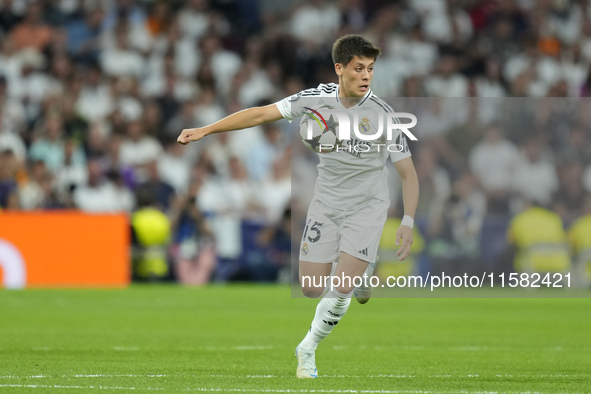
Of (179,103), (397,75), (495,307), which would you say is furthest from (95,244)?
(397,75)

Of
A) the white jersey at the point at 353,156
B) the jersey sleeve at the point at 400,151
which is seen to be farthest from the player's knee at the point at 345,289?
the jersey sleeve at the point at 400,151

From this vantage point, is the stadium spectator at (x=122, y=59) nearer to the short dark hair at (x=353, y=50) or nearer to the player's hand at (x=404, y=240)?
the short dark hair at (x=353, y=50)

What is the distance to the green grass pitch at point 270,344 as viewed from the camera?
6773 mm

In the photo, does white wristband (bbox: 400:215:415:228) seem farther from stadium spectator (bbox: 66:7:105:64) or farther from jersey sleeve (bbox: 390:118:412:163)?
stadium spectator (bbox: 66:7:105:64)

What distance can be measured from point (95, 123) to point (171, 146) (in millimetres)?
1439

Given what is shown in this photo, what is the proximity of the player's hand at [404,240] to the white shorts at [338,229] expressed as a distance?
26 centimetres

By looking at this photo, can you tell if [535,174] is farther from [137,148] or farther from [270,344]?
[270,344]

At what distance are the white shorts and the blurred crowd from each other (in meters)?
9.92

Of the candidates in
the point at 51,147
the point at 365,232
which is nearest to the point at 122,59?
the point at 51,147

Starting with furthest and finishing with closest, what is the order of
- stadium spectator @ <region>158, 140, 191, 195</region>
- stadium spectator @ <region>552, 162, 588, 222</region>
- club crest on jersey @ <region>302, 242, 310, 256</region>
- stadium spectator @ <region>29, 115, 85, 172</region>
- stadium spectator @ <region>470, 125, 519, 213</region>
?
stadium spectator @ <region>158, 140, 191, 195</region> → stadium spectator @ <region>29, 115, 85, 172</region> → stadium spectator @ <region>470, 125, 519, 213</region> → stadium spectator @ <region>552, 162, 588, 222</region> → club crest on jersey @ <region>302, 242, 310, 256</region>

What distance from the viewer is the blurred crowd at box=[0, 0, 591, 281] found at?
17438 millimetres

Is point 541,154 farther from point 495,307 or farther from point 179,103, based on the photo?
point 179,103

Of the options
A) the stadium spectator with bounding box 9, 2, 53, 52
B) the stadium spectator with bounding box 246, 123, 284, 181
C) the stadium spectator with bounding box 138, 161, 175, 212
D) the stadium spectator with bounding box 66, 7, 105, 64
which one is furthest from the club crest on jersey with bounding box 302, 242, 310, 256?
the stadium spectator with bounding box 9, 2, 53, 52

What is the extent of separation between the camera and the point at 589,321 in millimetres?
12141
